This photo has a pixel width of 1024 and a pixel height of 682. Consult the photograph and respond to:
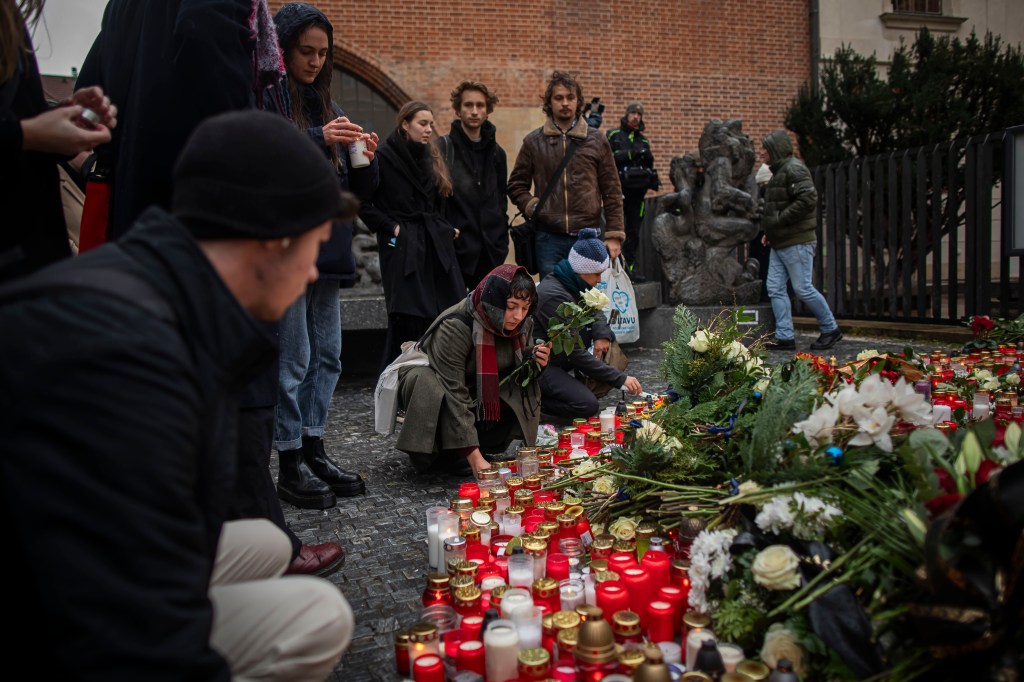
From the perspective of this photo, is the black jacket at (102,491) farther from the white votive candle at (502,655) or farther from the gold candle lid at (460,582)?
the gold candle lid at (460,582)

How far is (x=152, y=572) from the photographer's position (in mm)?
1078

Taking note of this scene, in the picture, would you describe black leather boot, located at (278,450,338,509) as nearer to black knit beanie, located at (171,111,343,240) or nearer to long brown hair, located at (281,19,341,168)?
long brown hair, located at (281,19,341,168)

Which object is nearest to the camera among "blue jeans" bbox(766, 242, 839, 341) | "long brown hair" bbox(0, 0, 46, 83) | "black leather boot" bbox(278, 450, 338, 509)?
"long brown hair" bbox(0, 0, 46, 83)

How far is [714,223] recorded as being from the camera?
8852 millimetres

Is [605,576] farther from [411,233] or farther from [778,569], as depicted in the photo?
[411,233]

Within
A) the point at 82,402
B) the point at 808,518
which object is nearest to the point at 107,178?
the point at 82,402

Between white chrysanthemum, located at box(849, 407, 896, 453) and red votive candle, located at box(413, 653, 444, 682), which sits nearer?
red votive candle, located at box(413, 653, 444, 682)

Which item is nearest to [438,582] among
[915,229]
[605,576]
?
[605,576]

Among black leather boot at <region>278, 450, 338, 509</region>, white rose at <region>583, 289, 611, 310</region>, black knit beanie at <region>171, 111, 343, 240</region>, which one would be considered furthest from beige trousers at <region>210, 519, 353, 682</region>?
white rose at <region>583, 289, 611, 310</region>

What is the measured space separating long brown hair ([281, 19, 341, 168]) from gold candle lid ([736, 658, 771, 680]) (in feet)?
8.00

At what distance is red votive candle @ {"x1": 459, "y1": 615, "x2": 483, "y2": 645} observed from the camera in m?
2.15

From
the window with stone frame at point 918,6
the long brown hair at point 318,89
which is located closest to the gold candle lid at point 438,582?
the long brown hair at point 318,89

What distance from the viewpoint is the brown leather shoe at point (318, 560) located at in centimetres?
267

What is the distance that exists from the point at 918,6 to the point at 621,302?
39.1 ft
